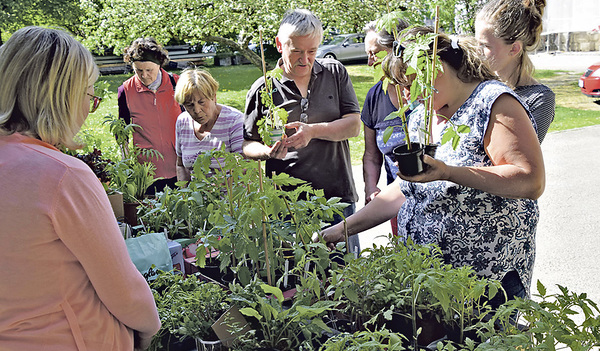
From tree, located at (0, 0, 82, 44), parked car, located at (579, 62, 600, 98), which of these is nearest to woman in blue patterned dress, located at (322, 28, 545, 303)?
parked car, located at (579, 62, 600, 98)

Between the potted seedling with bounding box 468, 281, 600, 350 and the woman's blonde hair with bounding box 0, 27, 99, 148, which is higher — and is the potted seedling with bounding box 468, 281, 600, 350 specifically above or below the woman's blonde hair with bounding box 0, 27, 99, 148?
below

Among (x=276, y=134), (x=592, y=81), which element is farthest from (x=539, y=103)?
(x=592, y=81)

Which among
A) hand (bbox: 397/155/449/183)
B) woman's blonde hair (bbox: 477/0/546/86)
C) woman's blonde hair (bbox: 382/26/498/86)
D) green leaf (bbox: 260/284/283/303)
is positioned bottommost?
green leaf (bbox: 260/284/283/303)

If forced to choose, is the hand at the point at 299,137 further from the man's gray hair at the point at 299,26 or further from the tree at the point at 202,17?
the tree at the point at 202,17

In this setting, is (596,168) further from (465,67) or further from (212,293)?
(212,293)

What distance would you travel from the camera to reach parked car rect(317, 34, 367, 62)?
19.3 meters

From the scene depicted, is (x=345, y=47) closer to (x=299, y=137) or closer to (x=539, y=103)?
(x=299, y=137)

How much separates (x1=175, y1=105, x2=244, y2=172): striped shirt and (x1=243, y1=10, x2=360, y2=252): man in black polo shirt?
0.28m

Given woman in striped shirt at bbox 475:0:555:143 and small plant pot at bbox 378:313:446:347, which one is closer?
small plant pot at bbox 378:313:446:347

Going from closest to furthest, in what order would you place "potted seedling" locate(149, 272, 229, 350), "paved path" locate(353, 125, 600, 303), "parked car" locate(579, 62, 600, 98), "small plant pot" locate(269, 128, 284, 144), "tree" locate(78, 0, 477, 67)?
"potted seedling" locate(149, 272, 229, 350) → "small plant pot" locate(269, 128, 284, 144) → "paved path" locate(353, 125, 600, 303) → "tree" locate(78, 0, 477, 67) → "parked car" locate(579, 62, 600, 98)

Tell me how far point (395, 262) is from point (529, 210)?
0.55m

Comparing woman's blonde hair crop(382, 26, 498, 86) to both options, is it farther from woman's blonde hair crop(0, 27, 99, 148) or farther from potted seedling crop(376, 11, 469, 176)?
woman's blonde hair crop(0, 27, 99, 148)

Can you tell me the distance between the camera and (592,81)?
450 inches

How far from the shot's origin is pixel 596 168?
7238 millimetres
